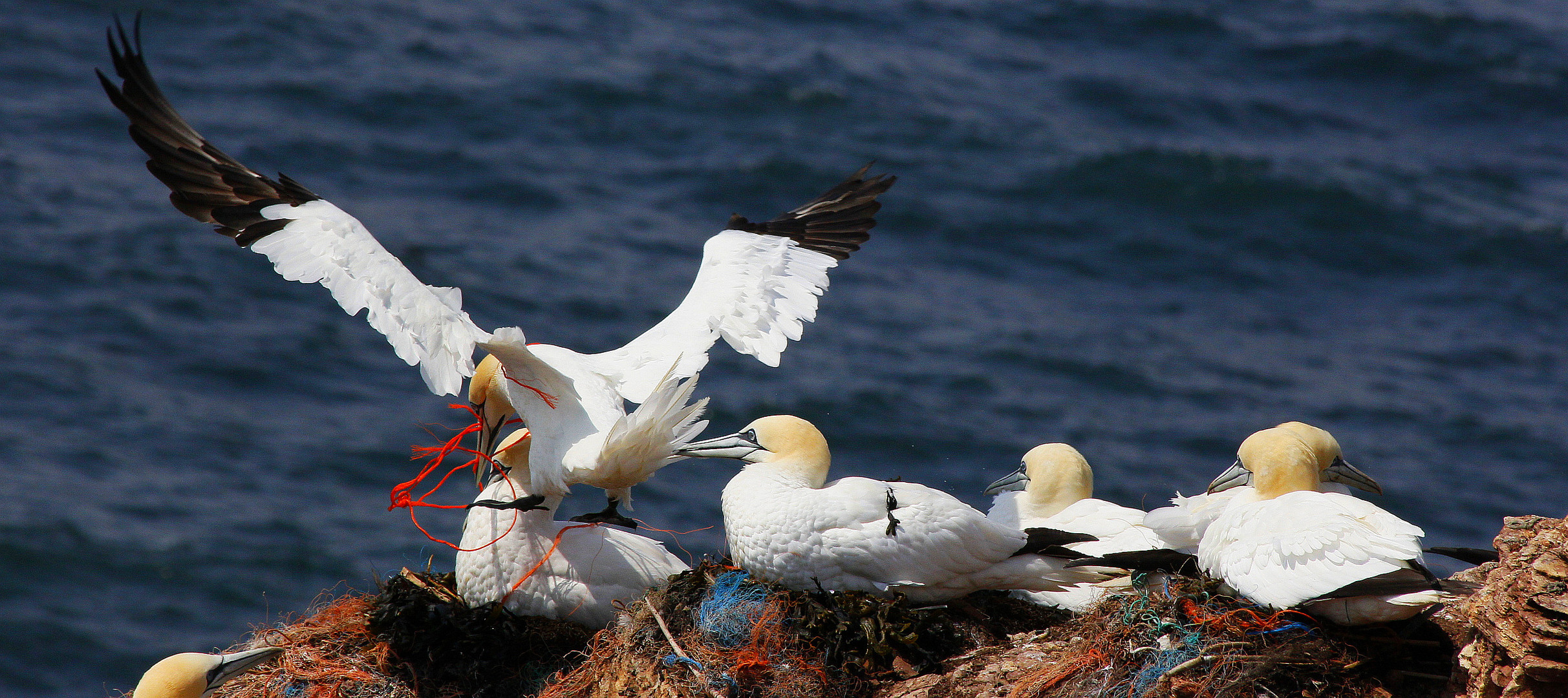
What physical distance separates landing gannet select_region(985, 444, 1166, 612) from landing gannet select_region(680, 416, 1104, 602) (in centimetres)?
20

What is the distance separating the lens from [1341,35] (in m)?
23.4

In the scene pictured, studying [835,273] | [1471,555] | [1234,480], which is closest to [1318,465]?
[1234,480]

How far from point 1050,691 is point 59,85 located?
18.7 metres

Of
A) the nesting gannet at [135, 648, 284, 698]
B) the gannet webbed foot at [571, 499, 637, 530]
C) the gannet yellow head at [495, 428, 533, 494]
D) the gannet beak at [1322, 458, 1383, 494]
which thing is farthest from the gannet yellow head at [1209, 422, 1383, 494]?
the nesting gannet at [135, 648, 284, 698]

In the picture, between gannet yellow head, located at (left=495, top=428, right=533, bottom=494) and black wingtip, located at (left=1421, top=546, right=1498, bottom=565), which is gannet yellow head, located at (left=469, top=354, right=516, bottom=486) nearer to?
gannet yellow head, located at (left=495, top=428, right=533, bottom=494)

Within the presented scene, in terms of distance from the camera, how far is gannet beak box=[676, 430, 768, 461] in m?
5.91

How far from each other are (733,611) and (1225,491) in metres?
2.32

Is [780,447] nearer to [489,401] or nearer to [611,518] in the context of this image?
[611,518]

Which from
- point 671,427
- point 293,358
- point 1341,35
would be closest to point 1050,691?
point 671,427

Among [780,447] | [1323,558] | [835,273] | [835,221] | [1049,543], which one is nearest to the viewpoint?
[1323,558]

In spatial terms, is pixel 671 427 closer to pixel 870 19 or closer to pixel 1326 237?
pixel 1326 237

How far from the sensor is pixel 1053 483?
6.44 metres

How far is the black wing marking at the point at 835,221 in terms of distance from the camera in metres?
7.58

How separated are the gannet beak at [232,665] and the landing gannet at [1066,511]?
3.25 meters
